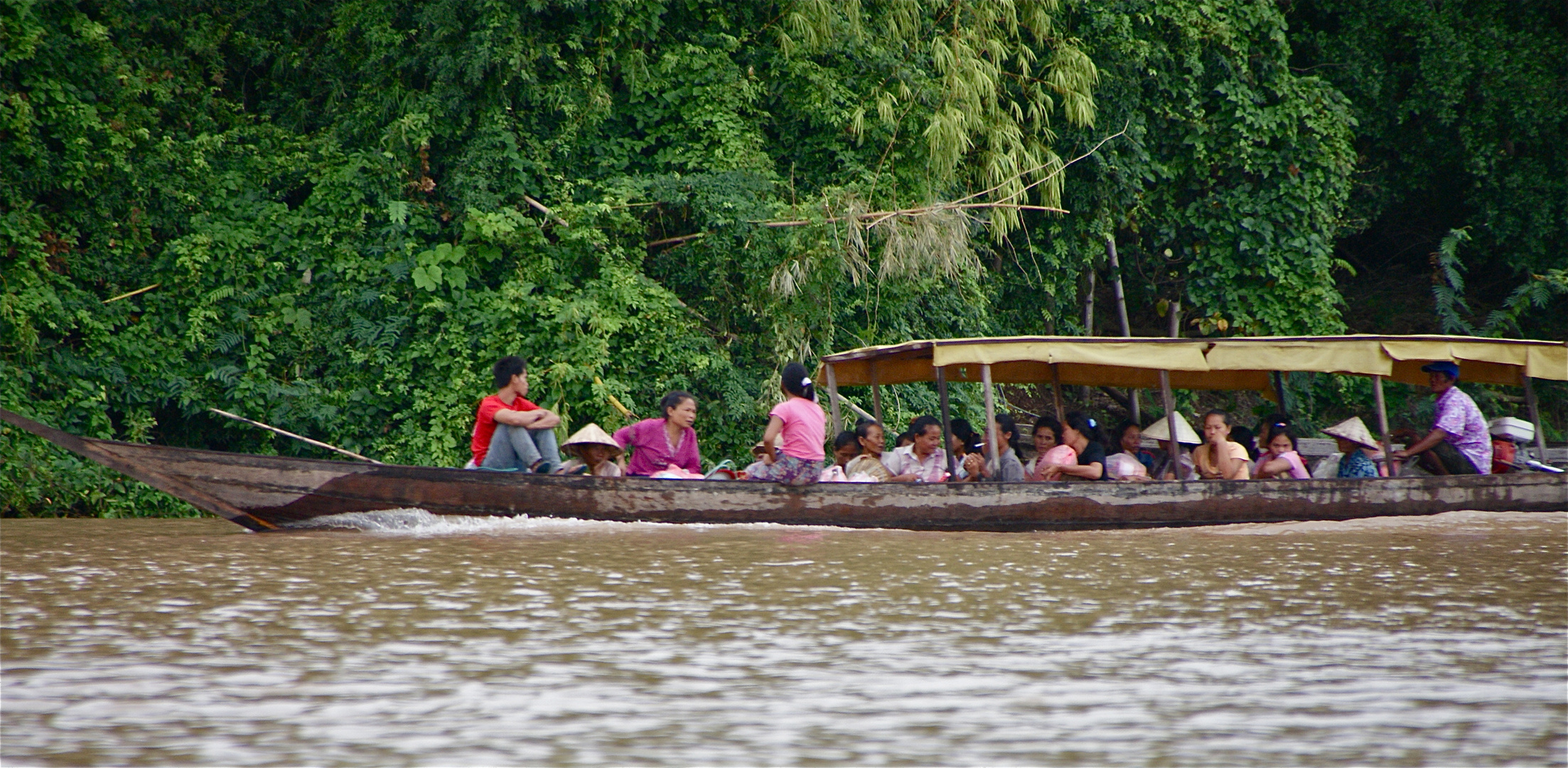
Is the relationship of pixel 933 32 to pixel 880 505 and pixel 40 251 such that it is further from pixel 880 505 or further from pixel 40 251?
pixel 40 251

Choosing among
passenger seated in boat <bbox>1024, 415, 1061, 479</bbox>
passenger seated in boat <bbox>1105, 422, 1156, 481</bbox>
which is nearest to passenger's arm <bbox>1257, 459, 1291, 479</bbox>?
passenger seated in boat <bbox>1105, 422, 1156, 481</bbox>

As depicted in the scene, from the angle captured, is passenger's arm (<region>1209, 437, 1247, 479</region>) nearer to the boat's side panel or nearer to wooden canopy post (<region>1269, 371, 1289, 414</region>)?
the boat's side panel

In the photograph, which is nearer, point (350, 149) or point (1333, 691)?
point (1333, 691)

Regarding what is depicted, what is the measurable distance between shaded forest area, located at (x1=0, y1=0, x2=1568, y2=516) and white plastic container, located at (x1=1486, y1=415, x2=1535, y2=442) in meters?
4.52

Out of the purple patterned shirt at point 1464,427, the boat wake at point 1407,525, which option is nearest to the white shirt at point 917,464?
the boat wake at point 1407,525

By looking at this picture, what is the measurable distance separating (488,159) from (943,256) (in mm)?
4099

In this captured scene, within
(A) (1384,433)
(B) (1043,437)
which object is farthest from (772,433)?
(A) (1384,433)

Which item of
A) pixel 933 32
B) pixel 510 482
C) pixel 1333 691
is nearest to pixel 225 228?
pixel 510 482

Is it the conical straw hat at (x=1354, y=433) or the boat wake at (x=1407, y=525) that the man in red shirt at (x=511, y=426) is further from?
the conical straw hat at (x=1354, y=433)

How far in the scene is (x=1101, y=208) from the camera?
1476 centimetres

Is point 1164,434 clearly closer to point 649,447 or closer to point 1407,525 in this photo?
point 1407,525

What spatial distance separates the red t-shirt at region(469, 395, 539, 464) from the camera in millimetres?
8742

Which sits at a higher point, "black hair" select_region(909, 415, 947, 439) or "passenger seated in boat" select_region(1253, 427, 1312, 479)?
"black hair" select_region(909, 415, 947, 439)

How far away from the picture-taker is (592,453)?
9266mm
